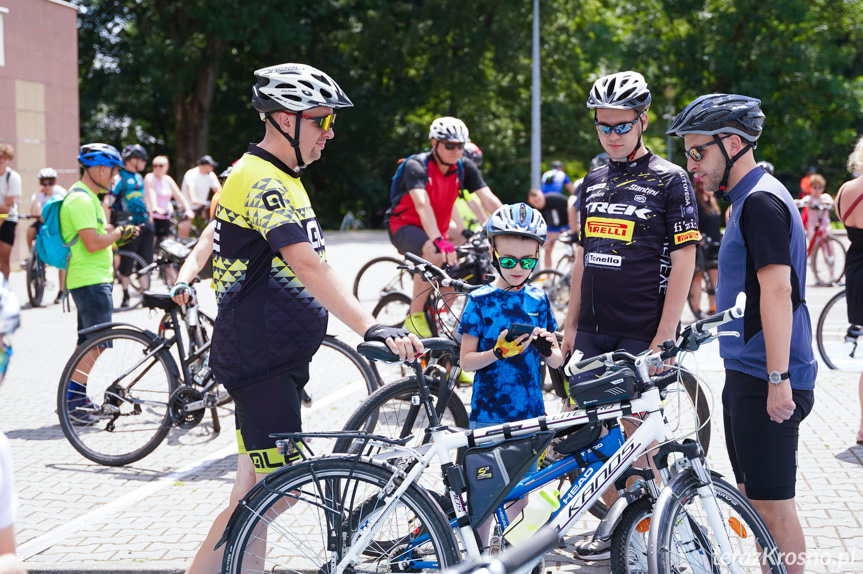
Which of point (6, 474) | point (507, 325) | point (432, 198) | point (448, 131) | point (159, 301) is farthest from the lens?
point (432, 198)

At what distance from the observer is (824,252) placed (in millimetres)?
15305

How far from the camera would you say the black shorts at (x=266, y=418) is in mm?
3277

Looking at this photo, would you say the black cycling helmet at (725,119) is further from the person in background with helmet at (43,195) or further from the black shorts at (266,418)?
the person in background with helmet at (43,195)

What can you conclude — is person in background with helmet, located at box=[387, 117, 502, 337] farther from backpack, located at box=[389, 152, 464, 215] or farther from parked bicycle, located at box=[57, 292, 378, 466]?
parked bicycle, located at box=[57, 292, 378, 466]

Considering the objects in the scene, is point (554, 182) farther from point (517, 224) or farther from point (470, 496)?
point (470, 496)

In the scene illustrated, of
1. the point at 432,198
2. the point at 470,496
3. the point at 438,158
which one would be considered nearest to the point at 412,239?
the point at 432,198

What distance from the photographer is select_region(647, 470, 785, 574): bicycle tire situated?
9.48ft

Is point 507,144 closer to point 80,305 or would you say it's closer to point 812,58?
point 812,58

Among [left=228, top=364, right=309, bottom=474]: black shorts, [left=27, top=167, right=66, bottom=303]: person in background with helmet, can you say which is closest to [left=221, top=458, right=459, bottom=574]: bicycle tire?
[left=228, top=364, right=309, bottom=474]: black shorts

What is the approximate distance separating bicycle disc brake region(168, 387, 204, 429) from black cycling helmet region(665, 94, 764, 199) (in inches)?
145

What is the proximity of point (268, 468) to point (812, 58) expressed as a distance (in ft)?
122

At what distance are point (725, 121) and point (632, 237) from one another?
81cm

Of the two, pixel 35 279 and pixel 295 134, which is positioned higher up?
pixel 295 134

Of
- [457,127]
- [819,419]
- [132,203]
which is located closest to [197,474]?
[457,127]
